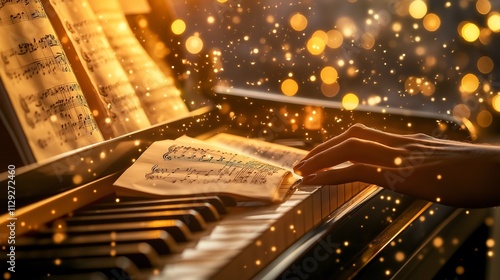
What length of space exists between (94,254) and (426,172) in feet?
Result: 2.17

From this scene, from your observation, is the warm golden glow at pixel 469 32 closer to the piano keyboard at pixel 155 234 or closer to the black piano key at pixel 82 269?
the piano keyboard at pixel 155 234

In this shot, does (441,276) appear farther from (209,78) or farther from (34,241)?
(34,241)

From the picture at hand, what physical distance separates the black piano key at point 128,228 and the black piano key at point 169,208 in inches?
2.4

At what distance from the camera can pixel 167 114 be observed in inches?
53.7

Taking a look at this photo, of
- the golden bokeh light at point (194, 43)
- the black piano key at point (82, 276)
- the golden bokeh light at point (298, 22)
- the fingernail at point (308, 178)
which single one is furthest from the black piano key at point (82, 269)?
the golden bokeh light at point (298, 22)

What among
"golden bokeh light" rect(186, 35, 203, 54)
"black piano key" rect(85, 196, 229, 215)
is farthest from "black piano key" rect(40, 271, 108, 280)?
"golden bokeh light" rect(186, 35, 203, 54)

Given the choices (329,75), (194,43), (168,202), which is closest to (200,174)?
(168,202)

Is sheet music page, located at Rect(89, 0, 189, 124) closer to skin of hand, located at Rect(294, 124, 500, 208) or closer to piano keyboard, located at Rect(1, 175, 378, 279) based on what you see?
piano keyboard, located at Rect(1, 175, 378, 279)

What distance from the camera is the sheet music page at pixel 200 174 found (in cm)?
100

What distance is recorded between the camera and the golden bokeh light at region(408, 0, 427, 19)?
276 centimetres

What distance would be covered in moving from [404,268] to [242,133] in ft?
Result: 1.92

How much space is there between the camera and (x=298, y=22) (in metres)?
2.54

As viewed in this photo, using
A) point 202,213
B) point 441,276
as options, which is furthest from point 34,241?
point 441,276

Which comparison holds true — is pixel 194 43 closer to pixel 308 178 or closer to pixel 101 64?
pixel 101 64
